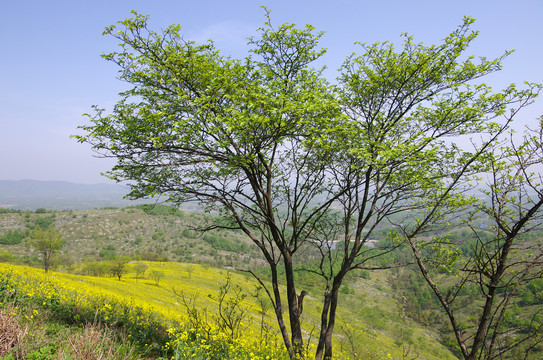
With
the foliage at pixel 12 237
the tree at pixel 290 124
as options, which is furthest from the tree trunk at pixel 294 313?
the foliage at pixel 12 237

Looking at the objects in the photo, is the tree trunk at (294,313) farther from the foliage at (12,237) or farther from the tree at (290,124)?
the foliage at (12,237)

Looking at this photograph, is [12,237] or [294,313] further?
[12,237]

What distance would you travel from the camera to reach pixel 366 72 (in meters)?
7.86

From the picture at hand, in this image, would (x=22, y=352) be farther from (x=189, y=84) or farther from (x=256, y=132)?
(x=189, y=84)

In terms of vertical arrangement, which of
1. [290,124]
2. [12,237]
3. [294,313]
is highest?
[290,124]

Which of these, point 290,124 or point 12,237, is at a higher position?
point 290,124

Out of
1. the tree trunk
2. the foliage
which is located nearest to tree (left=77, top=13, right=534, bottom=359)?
the tree trunk

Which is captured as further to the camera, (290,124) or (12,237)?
(12,237)

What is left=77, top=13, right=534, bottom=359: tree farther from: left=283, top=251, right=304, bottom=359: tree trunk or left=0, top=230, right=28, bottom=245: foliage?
left=0, top=230, right=28, bottom=245: foliage

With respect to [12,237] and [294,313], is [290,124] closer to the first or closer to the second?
[294,313]

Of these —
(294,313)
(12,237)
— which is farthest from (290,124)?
(12,237)

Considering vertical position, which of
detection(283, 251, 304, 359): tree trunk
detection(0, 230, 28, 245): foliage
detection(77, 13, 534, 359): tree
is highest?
detection(77, 13, 534, 359): tree

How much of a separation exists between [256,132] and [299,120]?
1.04 meters

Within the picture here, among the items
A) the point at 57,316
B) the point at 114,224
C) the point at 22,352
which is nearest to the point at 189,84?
the point at 22,352
